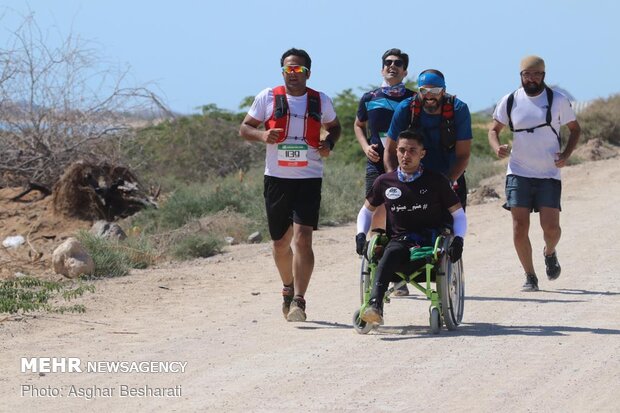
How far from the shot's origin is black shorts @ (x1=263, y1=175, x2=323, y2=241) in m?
10.2

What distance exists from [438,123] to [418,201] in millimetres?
998

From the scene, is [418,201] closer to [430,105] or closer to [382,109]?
[430,105]

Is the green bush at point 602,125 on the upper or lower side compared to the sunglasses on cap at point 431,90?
upper

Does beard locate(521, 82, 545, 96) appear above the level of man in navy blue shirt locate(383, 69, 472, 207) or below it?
above

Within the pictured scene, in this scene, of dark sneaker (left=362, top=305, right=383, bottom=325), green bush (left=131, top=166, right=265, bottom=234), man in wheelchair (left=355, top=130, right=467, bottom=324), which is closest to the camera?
dark sneaker (left=362, top=305, right=383, bottom=325)

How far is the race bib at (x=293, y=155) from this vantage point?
1012cm

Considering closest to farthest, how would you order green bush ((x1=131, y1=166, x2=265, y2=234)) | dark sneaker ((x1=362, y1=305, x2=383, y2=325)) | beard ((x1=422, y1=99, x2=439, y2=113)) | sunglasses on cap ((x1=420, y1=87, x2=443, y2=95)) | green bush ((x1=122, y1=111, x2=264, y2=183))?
dark sneaker ((x1=362, y1=305, x2=383, y2=325)), sunglasses on cap ((x1=420, y1=87, x2=443, y2=95)), beard ((x1=422, y1=99, x2=439, y2=113)), green bush ((x1=131, y1=166, x2=265, y2=234)), green bush ((x1=122, y1=111, x2=264, y2=183))

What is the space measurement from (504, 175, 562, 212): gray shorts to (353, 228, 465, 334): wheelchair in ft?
7.65

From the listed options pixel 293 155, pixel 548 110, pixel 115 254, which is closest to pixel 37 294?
pixel 115 254

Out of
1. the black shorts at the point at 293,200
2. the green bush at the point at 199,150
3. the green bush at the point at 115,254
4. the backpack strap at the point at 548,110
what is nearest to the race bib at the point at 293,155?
the black shorts at the point at 293,200

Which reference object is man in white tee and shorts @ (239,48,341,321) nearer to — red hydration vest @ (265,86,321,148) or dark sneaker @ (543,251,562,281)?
red hydration vest @ (265,86,321,148)

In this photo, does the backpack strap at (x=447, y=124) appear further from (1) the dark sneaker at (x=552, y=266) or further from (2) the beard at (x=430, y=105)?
(1) the dark sneaker at (x=552, y=266)

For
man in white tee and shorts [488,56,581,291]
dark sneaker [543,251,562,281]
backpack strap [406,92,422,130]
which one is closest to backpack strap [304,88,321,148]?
backpack strap [406,92,422,130]

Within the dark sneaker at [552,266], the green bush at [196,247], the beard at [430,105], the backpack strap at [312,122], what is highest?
the beard at [430,105]
